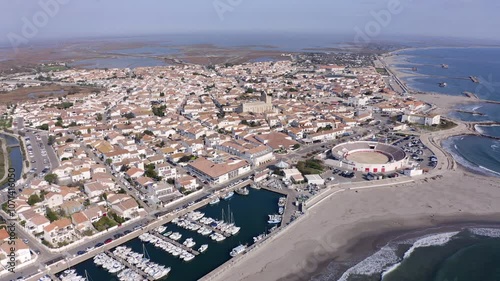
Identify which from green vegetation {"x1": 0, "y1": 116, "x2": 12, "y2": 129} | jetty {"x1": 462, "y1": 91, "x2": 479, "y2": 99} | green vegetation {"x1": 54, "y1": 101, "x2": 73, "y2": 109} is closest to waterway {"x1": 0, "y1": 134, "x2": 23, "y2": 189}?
green vegetation {"x1": 0, "y1": 116, "x2": 12, "y2": 129}

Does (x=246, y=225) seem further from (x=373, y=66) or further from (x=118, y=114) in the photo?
(x=373, y=66)

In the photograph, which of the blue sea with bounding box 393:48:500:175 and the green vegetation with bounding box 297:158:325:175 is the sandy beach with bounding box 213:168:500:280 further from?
the blue sea with bounding box 393:48:500:175

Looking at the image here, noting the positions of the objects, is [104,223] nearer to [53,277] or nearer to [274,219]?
[53,277]

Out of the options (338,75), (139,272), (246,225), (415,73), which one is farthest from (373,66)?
(139,272)

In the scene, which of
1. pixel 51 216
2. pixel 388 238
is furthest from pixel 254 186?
pixel 51 216

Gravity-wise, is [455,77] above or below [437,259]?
above

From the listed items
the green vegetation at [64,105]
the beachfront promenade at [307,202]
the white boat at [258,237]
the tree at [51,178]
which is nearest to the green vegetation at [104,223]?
the beachfront promenade at [307,202]
